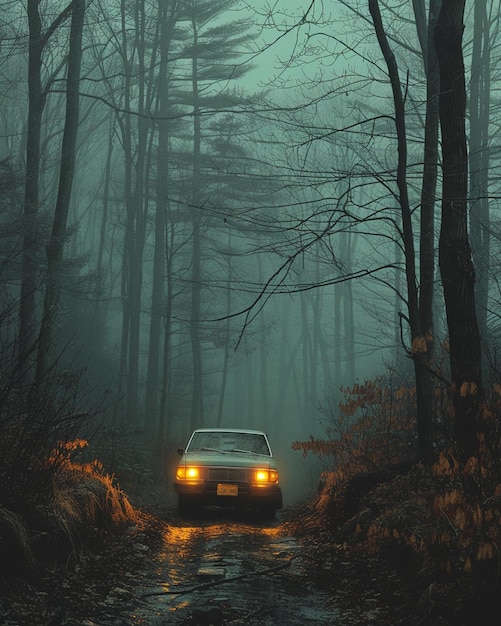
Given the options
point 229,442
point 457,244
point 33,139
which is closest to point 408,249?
point 457,244

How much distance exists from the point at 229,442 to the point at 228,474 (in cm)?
147

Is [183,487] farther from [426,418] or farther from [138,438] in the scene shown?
[138,438]

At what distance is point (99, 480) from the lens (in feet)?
31.5

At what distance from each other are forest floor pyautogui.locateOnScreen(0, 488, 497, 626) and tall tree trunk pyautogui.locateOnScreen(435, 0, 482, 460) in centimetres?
144

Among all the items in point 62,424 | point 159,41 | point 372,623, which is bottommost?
point 372,623

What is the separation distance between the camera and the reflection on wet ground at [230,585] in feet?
19.6

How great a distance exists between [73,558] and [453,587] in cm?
358

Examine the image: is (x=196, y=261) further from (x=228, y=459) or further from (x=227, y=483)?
(x=227, y=483)

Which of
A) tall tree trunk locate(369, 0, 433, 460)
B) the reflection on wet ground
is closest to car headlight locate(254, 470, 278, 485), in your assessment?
the reflection on wet ground

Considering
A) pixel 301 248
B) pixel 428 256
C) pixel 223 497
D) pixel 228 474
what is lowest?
pixel 223 497

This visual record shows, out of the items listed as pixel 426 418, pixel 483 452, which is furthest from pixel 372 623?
pixel 426 418

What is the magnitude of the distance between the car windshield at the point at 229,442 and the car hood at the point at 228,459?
33cm

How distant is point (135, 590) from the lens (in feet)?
22.6

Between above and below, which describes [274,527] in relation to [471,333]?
below
